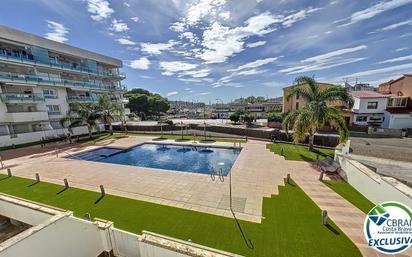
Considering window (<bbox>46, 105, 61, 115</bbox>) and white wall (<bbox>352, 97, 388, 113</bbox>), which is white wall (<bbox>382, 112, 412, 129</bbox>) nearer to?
white wall (<bbox>352, 97, 388, 113</bbox>)

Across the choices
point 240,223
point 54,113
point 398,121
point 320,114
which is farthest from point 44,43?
point 398,121

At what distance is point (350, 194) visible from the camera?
31.9ft

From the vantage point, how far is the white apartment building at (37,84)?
2303 cm

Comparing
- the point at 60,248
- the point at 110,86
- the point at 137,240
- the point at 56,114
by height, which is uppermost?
the point at 110,86

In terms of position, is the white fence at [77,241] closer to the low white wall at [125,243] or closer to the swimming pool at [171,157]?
the low white wall at [125,243]

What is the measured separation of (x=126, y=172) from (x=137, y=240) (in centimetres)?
929

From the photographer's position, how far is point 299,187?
10.5 metres

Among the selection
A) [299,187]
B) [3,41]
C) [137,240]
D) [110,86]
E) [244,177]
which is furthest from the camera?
[110,86]

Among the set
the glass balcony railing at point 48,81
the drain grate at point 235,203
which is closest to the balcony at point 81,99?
the glass balcony railing at point 48,81

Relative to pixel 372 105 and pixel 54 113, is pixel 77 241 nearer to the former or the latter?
pixel 54 113

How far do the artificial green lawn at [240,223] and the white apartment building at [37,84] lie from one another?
68.1 ft

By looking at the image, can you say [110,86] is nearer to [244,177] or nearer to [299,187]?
[244,177]

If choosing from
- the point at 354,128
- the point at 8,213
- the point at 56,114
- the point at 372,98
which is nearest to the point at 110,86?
the point at 56,114

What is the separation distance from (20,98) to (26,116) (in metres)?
2.48
